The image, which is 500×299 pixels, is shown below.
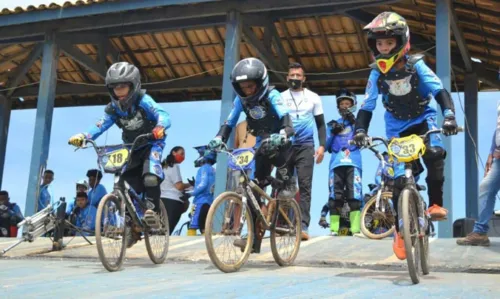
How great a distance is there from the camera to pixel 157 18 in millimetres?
11789

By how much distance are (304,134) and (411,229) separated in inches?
120

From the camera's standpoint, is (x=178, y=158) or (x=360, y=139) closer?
(x=360, y=139)

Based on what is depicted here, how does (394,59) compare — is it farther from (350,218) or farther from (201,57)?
(201,57)

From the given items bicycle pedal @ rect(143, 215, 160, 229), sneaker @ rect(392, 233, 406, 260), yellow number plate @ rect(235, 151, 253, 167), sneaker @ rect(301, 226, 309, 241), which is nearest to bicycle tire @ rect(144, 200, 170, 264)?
bicycle pedal @ rect(143, 215, 160, 229)

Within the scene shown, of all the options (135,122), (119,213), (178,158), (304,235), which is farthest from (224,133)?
(178,158)

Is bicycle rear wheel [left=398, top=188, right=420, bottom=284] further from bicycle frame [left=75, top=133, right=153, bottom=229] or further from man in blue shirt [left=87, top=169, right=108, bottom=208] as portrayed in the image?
man in blue shirt [left=87, top=169, right=108, bottom=208]

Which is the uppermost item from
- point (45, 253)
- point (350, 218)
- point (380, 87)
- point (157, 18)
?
point (157, 18)

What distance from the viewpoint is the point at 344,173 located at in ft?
27.2

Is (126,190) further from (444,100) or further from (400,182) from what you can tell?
(444,100)

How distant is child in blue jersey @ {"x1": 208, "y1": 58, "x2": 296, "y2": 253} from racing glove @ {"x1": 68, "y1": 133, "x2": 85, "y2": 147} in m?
1.26

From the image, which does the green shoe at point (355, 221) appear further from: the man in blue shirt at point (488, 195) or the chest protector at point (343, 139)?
the man in blue shirt at point (488, 195)

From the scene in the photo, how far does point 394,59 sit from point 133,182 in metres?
2.82

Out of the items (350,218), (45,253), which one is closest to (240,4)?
(350,218)

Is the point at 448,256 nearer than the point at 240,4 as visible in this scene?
Yes
